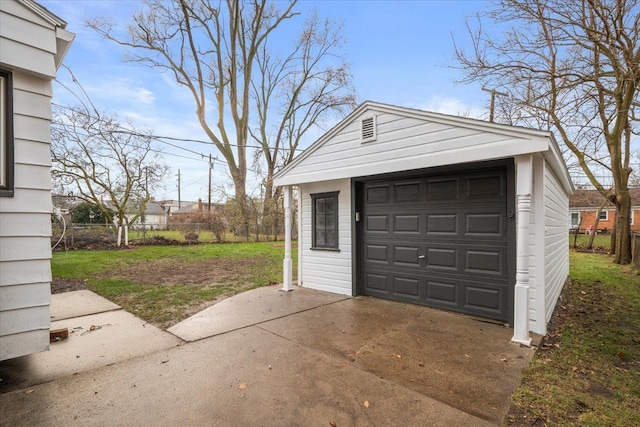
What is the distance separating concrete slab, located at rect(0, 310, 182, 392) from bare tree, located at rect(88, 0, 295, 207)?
13.7 m

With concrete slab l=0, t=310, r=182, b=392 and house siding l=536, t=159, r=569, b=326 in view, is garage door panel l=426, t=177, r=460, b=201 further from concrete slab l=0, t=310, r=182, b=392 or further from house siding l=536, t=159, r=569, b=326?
concrete slab l=0, t=310, r=182, b=392

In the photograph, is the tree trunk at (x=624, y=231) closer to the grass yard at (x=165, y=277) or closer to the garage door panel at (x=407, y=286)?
the garage door panel at (x=407, y=286)

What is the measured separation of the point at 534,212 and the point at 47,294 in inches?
215

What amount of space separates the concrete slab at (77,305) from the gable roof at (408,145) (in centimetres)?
377

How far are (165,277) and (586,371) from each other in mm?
7760

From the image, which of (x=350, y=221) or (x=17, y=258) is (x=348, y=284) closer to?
(x=350, y=221)

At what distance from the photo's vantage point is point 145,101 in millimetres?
13312

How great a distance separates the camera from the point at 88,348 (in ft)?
11.1

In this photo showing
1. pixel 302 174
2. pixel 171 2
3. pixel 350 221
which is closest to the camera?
pixel 350 221

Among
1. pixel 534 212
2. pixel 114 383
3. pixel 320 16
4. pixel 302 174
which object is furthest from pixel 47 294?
pixel 320 16

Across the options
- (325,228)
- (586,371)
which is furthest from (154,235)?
(586,371)

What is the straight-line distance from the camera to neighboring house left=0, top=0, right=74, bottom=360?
2.62 metres

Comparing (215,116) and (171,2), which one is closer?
(171,2)

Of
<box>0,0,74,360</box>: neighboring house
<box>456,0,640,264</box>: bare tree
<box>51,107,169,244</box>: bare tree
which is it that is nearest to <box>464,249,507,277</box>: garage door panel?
<box>456,0,640,264</box>: bare tree
